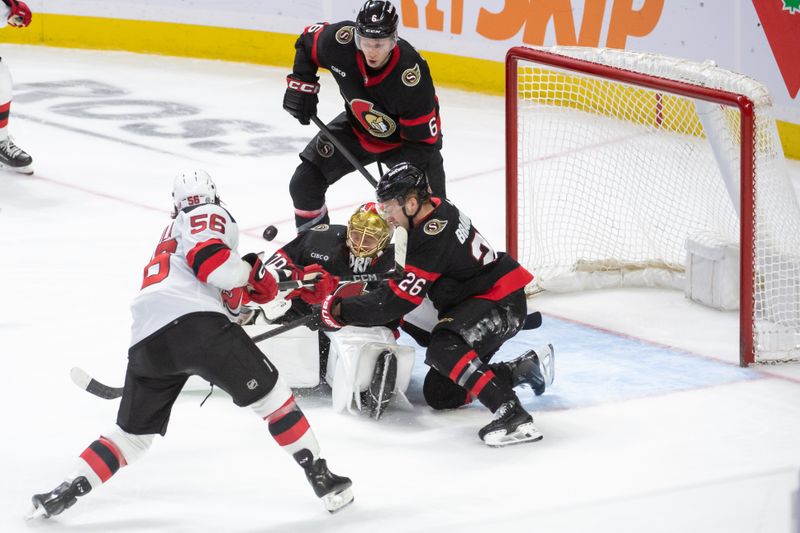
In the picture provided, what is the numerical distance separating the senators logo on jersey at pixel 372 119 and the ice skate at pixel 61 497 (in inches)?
72.3

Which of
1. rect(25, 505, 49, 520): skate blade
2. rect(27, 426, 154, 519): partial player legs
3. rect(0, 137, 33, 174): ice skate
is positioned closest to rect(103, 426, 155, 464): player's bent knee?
rect(27, 426, 154, 519): partial player legs

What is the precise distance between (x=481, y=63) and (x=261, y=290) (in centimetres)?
458

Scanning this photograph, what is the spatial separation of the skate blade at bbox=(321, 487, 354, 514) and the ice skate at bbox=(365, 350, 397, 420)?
1.93 feet

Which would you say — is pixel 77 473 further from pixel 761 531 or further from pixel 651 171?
pixel 651 171

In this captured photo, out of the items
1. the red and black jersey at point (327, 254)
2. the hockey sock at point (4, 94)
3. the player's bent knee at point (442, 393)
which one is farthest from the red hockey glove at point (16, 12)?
the player's bent knee at point (442, 393)

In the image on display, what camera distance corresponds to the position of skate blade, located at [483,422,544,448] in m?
3.68

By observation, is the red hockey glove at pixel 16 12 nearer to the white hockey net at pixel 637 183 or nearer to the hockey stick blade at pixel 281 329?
the white hockey net at pixel 637 183

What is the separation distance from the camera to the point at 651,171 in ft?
17.0

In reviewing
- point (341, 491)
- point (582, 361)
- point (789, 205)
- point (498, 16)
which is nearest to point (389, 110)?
point (582, 361)

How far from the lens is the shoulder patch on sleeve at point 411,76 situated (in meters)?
4.47

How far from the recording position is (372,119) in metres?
4.64

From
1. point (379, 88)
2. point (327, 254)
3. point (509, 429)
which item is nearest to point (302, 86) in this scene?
point (379, 88)

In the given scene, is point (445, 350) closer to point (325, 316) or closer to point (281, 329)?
point (325, 316)

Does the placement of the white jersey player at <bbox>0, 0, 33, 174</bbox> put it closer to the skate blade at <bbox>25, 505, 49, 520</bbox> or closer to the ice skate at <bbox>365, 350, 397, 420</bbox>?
Result: the ice skate at <bbox>365, 350, 397, 420</bbox>
